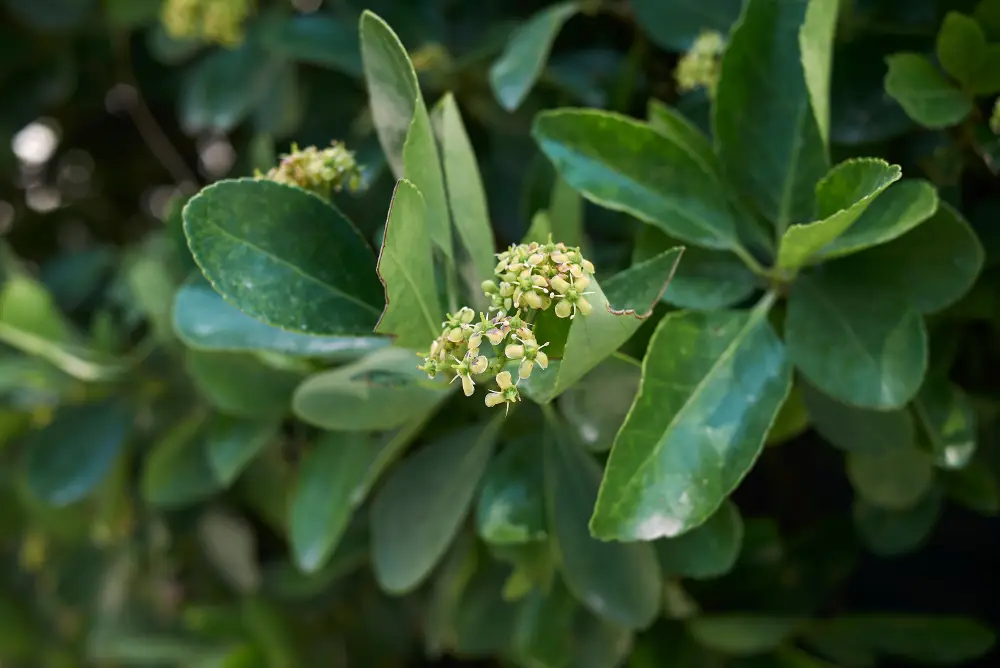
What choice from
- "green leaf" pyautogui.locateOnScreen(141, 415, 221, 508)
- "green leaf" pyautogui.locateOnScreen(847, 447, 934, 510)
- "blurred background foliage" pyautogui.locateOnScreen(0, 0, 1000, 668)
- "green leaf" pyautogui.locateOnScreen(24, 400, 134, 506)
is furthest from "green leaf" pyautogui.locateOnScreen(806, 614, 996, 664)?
"green leaf" pyautogui.locateOnScreen(24, 400, 134, 506)

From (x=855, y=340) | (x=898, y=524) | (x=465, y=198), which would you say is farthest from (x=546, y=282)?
(x=898, y=524)

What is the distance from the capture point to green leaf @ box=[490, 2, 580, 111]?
59 centimetres

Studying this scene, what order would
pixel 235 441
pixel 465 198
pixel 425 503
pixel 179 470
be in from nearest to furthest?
pixel 465 198
pixel 425 503
pixel 235 441
pixel 179 470

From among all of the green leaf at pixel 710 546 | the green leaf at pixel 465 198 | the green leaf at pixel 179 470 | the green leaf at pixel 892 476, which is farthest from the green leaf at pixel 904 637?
the green leaf at pixel 179 470

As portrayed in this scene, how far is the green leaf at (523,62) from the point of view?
0.59 meters

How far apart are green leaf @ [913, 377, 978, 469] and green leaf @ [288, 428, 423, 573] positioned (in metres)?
0.34

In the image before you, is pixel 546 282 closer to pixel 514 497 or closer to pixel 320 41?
pixel 514 497

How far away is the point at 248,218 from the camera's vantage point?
18.2 inches

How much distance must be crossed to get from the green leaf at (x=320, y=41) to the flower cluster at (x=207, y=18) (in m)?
0.04

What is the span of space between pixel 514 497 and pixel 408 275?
0.64ft

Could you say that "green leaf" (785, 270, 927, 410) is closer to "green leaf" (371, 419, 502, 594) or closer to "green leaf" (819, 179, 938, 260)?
"green leaf" (819, 179, 938, 260)

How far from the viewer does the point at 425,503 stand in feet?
1.98

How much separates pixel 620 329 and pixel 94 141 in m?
1.15

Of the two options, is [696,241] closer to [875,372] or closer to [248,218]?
[875,372]
